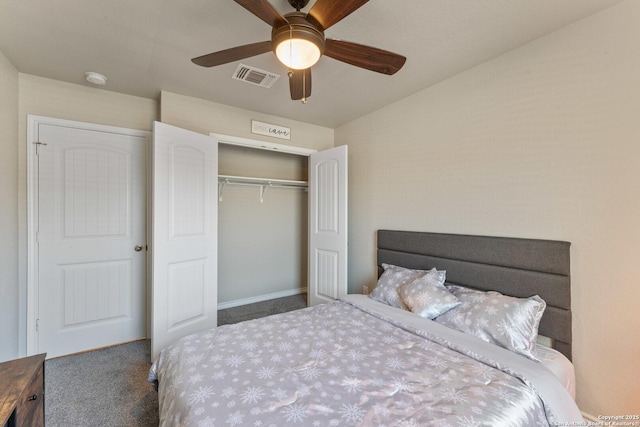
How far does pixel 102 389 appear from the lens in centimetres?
205

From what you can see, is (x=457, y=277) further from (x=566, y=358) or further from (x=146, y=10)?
(x=146, y=10)

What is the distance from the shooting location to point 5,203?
212cm

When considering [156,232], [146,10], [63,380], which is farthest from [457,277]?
[63,380]

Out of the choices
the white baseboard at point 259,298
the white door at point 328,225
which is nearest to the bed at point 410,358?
the white door at point 328,225

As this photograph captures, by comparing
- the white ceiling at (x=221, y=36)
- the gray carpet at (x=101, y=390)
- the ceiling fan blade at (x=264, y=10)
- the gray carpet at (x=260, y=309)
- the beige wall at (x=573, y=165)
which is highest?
the white ceiling at (x=221, y=36)

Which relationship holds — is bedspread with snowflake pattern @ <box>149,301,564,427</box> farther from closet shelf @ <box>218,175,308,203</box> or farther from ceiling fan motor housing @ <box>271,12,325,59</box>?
closet shelf @ <box>218,175,308,203</box>

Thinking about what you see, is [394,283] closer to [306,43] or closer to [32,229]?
[306,43]

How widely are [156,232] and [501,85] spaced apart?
3009mm

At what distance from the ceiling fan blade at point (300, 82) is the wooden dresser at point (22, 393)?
1.87m

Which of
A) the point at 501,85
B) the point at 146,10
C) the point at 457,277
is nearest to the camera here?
the point at 146,10

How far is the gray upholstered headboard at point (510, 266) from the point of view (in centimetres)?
174

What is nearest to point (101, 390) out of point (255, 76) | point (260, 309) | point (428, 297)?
point (260, 309)

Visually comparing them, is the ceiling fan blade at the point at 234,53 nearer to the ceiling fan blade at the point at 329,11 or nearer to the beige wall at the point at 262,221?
the ceiling fan blade at the point at 329,11

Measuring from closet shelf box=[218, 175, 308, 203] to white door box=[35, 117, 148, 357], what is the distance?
868mm
